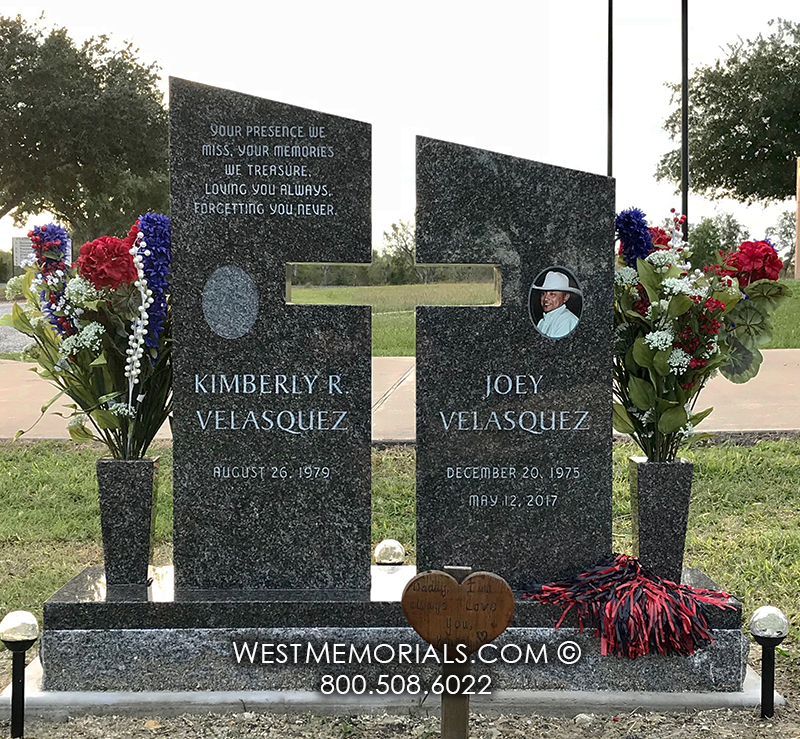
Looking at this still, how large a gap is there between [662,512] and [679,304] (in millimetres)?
847

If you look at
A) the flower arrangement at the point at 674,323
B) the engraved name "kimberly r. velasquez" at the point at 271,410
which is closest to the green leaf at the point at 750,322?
the flower arrangement at the point at 674,323

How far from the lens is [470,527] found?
4023mm

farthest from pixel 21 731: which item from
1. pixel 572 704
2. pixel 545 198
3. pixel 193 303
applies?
pixel 545 198

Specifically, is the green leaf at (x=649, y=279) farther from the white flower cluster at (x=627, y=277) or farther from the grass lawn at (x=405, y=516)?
the grass lawn at (x=405, y=516)

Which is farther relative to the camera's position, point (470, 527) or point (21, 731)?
point (470, 527)

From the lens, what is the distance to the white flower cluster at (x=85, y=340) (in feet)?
12.9

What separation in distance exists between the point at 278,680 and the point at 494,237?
1937mm

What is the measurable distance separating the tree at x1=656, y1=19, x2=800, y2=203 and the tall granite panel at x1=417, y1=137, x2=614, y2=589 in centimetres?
2967

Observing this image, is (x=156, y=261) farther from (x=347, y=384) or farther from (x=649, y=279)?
(x=649, y=279)

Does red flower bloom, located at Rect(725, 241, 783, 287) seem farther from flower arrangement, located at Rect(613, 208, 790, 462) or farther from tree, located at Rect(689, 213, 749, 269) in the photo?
tree, located at Rect(689, 213, 749, 269)

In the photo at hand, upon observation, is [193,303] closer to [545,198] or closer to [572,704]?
[545,198]

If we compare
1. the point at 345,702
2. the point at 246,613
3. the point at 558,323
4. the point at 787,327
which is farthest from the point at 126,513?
the point at 787,327

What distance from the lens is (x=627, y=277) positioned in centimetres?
411

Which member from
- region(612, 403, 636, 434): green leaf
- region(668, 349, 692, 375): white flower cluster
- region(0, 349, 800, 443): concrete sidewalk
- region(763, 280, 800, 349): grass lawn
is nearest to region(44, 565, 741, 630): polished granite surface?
region(612, 403, 636, 434): green leaf
